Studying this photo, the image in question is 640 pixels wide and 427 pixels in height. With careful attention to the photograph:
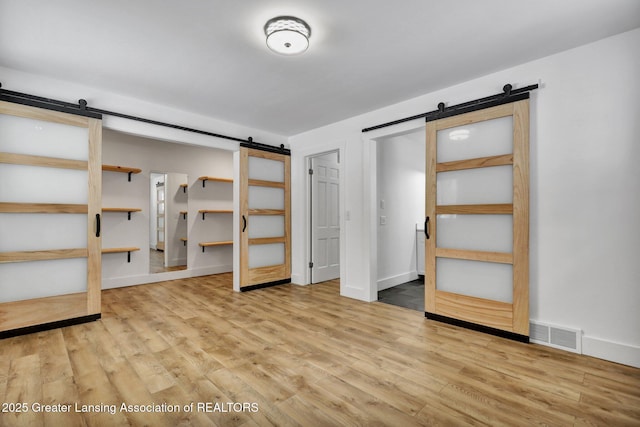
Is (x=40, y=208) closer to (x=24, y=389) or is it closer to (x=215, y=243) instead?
(x=24, y=389)

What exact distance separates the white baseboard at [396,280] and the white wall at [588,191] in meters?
2.10

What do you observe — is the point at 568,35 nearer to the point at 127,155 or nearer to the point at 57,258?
the point at 57,258

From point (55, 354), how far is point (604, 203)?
15.1ft

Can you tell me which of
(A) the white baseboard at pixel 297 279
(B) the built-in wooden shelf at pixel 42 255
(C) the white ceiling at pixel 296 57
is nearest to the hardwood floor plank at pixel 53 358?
(B) the built-in wooden shelf at pixel 42 255

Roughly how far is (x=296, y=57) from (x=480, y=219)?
2.37 m

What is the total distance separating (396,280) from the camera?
4.73m

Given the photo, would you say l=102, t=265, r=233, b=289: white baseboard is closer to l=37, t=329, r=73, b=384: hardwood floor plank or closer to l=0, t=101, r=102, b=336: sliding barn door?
l=0, t=101, r=102, b=336: sliding barn door

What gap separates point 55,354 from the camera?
7.70 ft

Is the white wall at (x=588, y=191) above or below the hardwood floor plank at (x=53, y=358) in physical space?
above

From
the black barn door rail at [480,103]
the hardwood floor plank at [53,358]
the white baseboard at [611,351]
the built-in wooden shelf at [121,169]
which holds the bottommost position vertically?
the hardwood floor plank at [53,358]

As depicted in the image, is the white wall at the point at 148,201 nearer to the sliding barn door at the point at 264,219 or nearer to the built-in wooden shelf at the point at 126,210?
the built-in wooden shelf at the point at 126,210

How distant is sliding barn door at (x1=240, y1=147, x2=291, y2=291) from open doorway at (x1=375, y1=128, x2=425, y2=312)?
1.62 metres

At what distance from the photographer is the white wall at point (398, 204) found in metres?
4.45

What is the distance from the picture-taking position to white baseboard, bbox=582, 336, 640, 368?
7.04 ft
